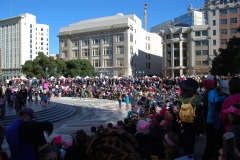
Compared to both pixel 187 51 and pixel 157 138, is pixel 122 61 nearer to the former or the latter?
pixel 187 51

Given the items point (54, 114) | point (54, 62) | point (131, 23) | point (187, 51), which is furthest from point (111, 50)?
point (54, 114)

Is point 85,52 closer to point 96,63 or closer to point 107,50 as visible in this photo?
point 96,63

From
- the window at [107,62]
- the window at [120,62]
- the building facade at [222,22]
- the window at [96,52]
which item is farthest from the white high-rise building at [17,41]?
the building facade at [222,22]

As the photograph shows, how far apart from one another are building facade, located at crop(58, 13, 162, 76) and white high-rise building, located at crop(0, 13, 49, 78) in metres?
40.5

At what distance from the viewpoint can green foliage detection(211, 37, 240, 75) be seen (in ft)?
70.5

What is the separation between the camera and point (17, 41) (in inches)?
4380

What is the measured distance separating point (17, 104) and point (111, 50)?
5717cm

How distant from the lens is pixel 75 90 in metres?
35.5

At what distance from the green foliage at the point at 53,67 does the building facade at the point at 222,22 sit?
36.6 meters

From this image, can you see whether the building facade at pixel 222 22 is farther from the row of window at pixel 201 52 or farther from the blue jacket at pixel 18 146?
the blue jacket at pixel 18 146

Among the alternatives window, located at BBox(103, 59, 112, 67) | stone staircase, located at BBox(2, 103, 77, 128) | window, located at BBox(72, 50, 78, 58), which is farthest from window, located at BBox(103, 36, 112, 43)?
stone staircase, located at BBox(2, 103, 77, 128)

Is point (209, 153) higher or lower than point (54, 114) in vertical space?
higher

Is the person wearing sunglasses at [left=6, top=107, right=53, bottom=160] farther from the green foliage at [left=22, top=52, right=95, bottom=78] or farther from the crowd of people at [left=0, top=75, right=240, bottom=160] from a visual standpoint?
the green foliage at [left=22, top=52, right=95, bottom=78]

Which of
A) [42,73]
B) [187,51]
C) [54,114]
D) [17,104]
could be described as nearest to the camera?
[17,104]
